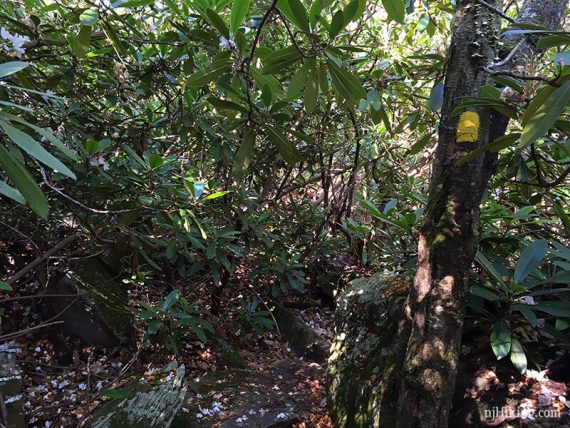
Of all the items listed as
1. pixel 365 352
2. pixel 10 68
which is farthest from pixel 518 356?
pixel 10 68

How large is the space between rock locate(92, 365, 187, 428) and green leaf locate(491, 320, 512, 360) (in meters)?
1.44

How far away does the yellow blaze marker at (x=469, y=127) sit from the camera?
1.23m

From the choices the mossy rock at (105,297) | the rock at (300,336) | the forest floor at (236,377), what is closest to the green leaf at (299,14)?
the forest floor at (236,377)

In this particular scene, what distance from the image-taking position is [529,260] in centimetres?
149

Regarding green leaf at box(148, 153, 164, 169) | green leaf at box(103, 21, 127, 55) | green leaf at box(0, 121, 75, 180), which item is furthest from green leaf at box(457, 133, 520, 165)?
green leaf at box(103, 21, 127, 55)

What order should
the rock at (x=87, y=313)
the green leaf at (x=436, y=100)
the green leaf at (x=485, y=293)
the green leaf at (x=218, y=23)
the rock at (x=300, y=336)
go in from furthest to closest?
1. the rock at (x=300, y=336)
2. the rock at (x=87, y=313)
3. the green leaf at (x=436, y=100)
4. the green leaf at (x=485, y=293)
5. the green leaf at (x=218, y=23)

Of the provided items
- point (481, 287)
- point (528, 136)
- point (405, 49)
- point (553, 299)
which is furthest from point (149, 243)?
point (405, 49)

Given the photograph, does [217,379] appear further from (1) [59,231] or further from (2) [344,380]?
(1) [59,231]

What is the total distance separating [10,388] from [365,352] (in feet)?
5.50

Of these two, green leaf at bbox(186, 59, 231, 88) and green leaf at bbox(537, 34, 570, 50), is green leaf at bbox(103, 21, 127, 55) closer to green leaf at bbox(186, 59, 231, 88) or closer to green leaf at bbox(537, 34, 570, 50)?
green leaf at bbox(186, 59, 231, 88)

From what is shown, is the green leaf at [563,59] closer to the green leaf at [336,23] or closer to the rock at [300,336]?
the green leaf at [336,23]

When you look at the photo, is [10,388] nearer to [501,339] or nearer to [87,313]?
[87,313]

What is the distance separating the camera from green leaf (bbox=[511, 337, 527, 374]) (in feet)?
4.23

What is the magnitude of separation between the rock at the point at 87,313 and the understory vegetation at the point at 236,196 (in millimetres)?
12
